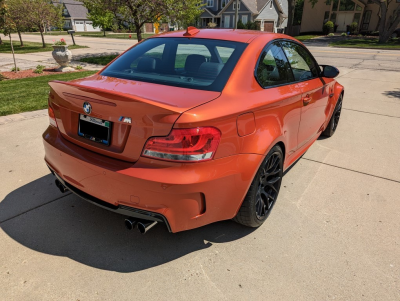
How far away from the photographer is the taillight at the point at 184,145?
1.97 meters

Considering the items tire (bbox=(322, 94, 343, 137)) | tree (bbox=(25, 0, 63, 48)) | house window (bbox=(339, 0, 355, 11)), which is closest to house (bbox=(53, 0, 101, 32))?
house window (bbox=(339, 0, 355, 11))

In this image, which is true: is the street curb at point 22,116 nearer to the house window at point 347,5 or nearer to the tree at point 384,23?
the tree at point 384,23

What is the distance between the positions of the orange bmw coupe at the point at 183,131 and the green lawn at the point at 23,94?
4122 mm

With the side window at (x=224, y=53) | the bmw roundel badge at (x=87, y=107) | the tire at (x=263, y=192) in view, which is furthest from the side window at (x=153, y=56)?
the tire at (x=263, y=192)

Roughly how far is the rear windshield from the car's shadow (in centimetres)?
130

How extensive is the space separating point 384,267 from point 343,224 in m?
0.56

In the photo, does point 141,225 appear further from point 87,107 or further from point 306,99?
point 306,99

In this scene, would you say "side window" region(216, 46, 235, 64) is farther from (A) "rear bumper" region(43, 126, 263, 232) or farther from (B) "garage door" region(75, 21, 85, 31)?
(B) "garage door" region(75, 21, 85, 31)

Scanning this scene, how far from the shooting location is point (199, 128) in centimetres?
199

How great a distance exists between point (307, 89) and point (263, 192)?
131 cm

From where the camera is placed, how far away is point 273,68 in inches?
115

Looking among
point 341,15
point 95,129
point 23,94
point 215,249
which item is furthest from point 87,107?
point 341,15

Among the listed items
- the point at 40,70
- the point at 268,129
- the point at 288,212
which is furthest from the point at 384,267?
the point at 40,70

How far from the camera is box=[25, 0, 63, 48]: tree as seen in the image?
1769cm
